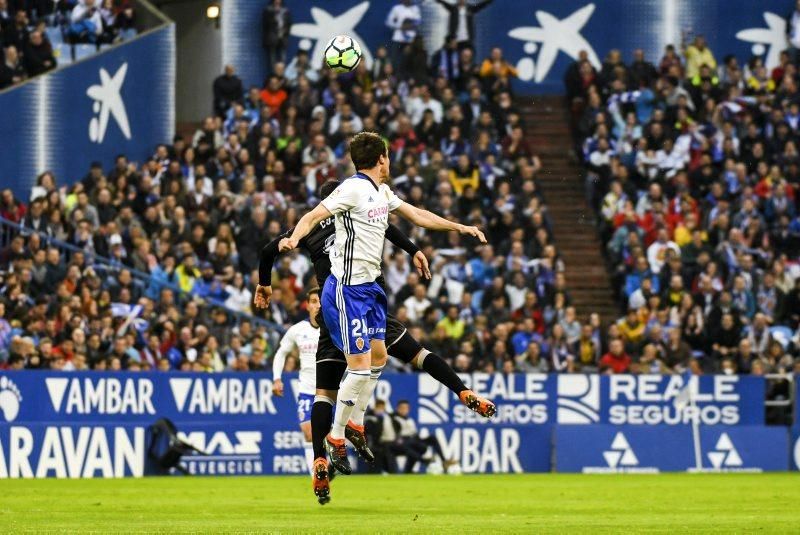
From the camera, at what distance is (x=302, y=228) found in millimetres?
12445

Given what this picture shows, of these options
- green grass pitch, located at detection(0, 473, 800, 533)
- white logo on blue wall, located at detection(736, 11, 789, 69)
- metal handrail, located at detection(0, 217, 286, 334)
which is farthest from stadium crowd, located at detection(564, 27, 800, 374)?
metal handrail, located at detection(0, 217, 286, 334)

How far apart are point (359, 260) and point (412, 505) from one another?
3738 millimetres

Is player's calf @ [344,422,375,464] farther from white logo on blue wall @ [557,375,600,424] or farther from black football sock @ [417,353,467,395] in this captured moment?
white logo on blue wall @ [557,375,600,424]

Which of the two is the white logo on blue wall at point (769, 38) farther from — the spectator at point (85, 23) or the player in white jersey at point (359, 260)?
the player in white jersey at point (359, 260)

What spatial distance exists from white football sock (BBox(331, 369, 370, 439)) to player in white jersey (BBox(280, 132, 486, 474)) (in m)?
0.01

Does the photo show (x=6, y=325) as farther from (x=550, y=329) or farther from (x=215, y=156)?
(x=550, y=329)

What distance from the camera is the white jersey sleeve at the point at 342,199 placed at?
1290cm

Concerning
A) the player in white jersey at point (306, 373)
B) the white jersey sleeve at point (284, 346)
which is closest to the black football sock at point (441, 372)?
the player in white jersey at point (306, 373)

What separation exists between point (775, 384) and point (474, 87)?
8.31 m

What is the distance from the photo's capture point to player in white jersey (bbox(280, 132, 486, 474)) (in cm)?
1304

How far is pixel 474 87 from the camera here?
3161 cm

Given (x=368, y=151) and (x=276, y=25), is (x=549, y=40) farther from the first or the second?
(x=368, y=151)

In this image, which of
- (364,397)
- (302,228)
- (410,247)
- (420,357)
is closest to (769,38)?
(420,357)

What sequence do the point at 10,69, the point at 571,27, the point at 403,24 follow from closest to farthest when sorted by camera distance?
1. the point at 10,69
2. the point at 403,24
3. the point at 571,27
